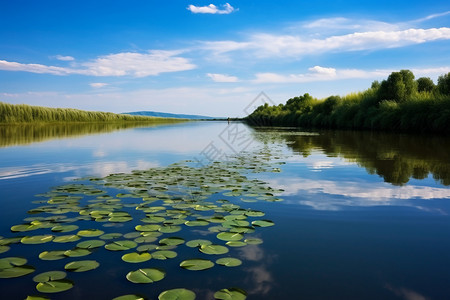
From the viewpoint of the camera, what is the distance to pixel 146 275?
9.49ft

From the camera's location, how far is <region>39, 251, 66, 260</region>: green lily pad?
3.29 meters

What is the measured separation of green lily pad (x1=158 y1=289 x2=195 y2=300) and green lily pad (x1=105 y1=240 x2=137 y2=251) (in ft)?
3.68

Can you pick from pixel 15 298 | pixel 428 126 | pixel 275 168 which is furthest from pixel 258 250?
pixel 428 126

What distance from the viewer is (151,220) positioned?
176 inches

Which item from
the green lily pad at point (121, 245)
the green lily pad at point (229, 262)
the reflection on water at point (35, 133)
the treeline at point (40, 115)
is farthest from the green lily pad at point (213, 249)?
the treeline at point (40, 115)

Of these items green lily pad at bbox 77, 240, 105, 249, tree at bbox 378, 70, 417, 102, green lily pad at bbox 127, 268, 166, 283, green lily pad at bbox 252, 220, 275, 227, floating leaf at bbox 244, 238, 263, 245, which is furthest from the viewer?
tree at bbox 378, 70, 417, 102

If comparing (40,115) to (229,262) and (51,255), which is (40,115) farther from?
(229,262)

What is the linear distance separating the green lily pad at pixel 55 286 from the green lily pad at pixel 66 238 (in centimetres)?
99

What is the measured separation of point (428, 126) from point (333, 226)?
2600 centimetres

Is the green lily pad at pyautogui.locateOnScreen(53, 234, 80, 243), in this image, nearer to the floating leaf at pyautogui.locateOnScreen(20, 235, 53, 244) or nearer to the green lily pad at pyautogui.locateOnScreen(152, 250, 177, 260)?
the floating leaf at pyautogui.locateOnScreen(20, 235, 53, 244)

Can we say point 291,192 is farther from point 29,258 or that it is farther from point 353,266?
point 29,258

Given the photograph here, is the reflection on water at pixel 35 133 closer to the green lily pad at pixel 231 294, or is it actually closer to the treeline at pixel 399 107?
the green lily pad at pixel 231 294

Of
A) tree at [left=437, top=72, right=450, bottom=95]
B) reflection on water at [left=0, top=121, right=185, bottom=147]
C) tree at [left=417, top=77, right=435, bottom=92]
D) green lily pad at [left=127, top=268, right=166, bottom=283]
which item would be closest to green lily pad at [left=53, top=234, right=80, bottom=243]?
green lily pad at [left=127, top=268, right=166, bottom=283]

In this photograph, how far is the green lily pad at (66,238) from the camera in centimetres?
373
